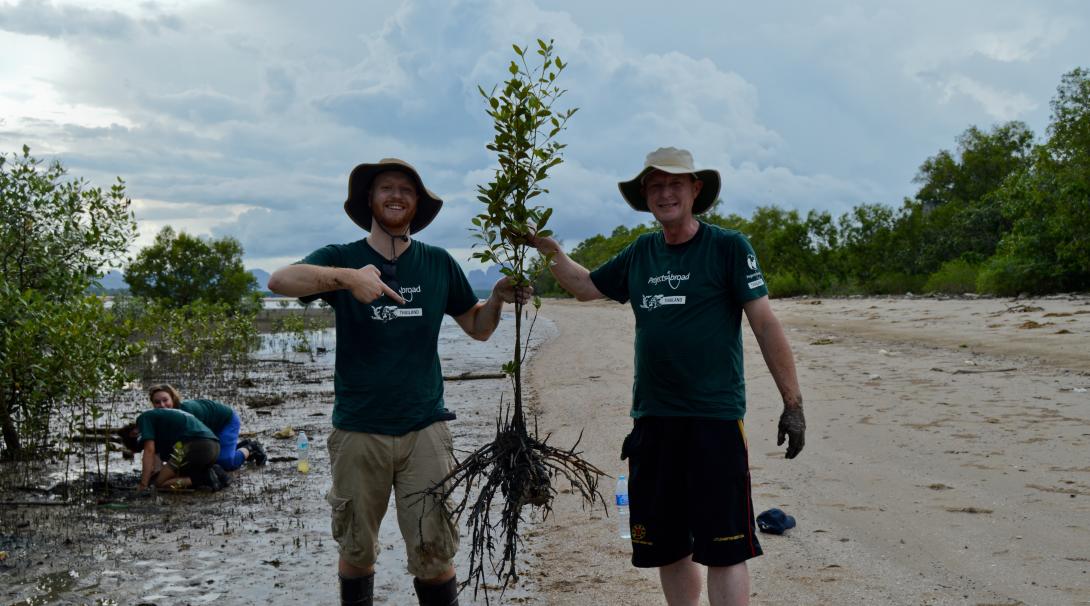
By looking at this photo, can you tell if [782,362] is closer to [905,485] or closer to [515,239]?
[515,239]

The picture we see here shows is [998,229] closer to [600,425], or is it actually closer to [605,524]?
[600,425]

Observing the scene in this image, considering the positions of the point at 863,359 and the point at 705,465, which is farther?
the point at 863,359

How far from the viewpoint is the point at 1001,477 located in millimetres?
6684

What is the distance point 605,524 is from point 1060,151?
26.2m

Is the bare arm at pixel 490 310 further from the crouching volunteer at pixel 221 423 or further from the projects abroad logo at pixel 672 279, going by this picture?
the crouching volunteer at pixel 221 423

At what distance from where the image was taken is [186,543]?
6.68 meters

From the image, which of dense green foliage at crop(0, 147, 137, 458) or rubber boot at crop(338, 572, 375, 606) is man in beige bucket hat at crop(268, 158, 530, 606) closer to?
rubber boot at crop(338, 572, 375, 606)

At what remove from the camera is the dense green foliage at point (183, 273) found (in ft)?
167

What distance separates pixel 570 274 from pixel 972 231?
129ft

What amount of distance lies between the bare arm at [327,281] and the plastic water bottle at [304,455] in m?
6.05

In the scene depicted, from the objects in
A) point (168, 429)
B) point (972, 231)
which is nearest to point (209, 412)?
point (168, 429)

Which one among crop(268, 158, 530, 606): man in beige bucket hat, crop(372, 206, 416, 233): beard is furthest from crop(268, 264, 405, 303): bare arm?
crop(372, 206, 416, 233): beard

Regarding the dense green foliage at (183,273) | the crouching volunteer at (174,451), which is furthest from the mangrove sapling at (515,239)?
the dense green foliage at (183,273)

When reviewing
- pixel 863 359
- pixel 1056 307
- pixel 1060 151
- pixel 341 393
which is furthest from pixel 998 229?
pixel 341 393
